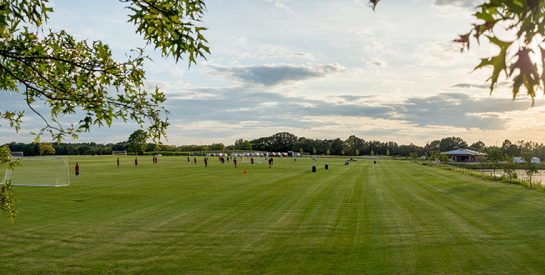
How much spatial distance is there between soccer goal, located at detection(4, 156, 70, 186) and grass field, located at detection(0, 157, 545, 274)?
43.0ft

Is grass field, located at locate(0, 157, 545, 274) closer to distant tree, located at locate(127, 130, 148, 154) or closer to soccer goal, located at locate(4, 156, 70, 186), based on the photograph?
distant tree, located at locate(127, 130, 148, 154)

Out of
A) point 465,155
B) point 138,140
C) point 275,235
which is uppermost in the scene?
point 138,140

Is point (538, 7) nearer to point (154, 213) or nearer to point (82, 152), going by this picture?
point (154, 213)

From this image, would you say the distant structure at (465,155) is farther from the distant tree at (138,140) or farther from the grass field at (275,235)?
the distant tree at (138,140)

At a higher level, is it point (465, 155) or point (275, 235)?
point (465, 155)

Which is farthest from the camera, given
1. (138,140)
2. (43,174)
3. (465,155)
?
(465,155)

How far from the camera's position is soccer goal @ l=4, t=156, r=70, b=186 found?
42.4 m

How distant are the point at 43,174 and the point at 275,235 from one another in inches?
1630

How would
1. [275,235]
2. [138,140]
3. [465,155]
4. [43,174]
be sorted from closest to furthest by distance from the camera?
[138,140] < [275,235] < [43,174] < [465,155]

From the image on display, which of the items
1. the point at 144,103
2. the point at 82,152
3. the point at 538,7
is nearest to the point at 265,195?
the point at 144,103

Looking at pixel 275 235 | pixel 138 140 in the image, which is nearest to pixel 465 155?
pixel 275 235

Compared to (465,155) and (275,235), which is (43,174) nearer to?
(275,235)

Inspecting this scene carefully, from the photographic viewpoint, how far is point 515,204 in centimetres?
2744

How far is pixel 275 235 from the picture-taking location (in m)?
17.5
